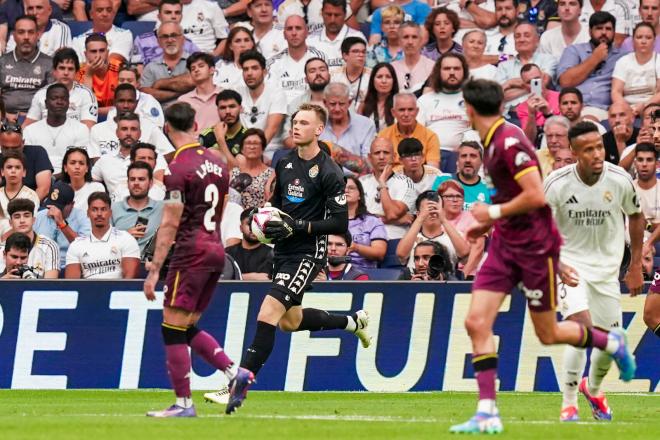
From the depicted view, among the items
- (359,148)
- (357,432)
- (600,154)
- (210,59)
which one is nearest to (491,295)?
(357,432)

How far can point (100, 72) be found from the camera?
22.1 m

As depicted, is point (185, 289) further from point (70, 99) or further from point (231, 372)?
point (70, 99)

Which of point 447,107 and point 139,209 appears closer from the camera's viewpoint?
point 139,209

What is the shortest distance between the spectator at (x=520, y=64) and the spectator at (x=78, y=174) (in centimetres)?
608

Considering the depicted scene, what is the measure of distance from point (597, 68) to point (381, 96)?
3284 mm

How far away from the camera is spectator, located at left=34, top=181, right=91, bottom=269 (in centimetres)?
1867

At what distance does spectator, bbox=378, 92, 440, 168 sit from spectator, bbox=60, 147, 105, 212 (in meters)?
4.15

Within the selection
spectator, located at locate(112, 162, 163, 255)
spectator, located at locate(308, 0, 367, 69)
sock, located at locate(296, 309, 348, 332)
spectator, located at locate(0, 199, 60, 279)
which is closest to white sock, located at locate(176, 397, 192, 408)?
sock, located at locate(296, 309, 348, 332)

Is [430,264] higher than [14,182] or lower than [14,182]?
lower

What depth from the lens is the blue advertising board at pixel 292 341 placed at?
16.5 metres

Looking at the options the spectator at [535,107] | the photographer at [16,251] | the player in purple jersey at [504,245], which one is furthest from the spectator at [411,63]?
the player in purple jersey at [504,245]

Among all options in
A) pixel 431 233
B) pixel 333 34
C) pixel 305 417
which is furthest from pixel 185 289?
pixel 333 34

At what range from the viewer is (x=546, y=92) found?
21062 millimetres

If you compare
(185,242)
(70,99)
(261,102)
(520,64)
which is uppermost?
(520,64)
